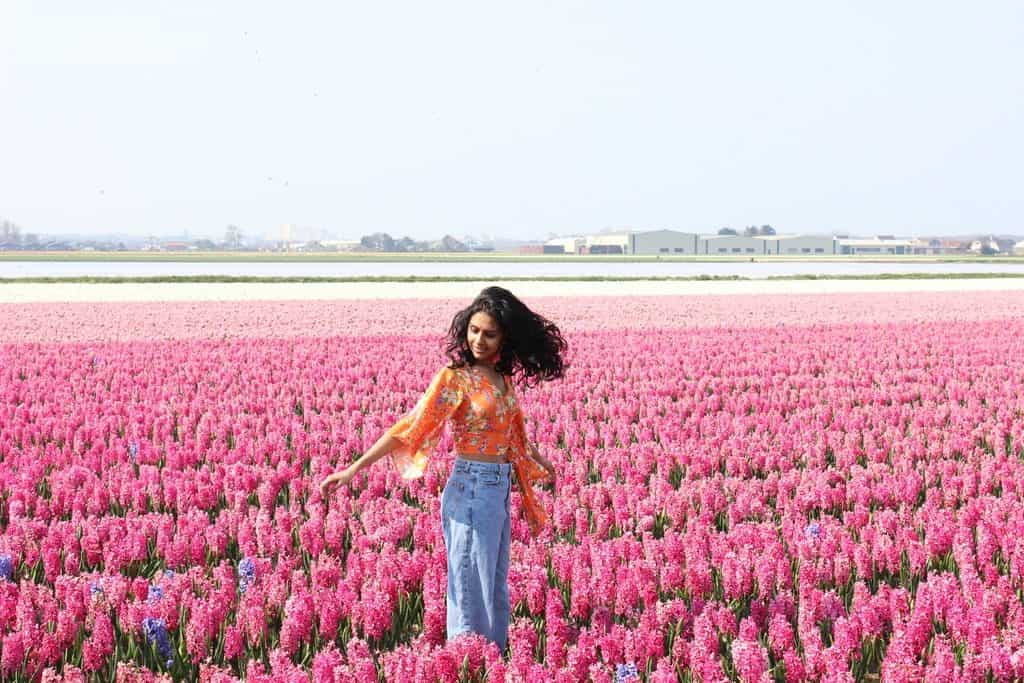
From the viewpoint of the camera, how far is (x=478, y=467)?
14.7ft

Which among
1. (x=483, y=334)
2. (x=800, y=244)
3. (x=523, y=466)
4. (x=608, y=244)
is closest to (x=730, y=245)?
(x=800, y=244)

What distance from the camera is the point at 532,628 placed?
450 cm

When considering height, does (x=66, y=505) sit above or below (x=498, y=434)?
below

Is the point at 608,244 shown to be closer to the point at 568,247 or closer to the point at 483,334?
the point at 568,247

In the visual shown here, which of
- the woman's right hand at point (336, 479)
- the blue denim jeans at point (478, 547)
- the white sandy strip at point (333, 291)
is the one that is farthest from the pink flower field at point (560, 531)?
the white sandy strip at point (333, 291)

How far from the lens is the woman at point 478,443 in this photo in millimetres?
4430

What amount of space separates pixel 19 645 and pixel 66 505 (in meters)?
2.60

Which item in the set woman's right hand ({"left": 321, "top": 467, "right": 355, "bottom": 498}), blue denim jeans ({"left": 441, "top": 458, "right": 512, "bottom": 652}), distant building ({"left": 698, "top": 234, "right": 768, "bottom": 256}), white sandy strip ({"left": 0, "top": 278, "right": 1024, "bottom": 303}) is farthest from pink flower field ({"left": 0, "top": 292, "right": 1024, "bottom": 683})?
distant building ({"left": 698, "top": 234, "right": 768, "bottom": 256})

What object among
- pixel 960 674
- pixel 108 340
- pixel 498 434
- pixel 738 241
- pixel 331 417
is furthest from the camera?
pixel 738 241

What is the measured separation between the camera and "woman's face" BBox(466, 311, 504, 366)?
14.5 feet

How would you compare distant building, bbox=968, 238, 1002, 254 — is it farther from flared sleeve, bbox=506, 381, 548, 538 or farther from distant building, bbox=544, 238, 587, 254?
flared sleeve, bbox=506, 381, 548, 538

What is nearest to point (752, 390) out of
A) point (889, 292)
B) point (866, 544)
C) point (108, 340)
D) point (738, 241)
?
point (866, 544)

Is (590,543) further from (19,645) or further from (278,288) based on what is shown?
(278,288)

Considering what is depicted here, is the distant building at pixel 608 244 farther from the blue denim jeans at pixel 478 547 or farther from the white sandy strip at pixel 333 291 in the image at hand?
the blue denim jeans at pixel 478 547
